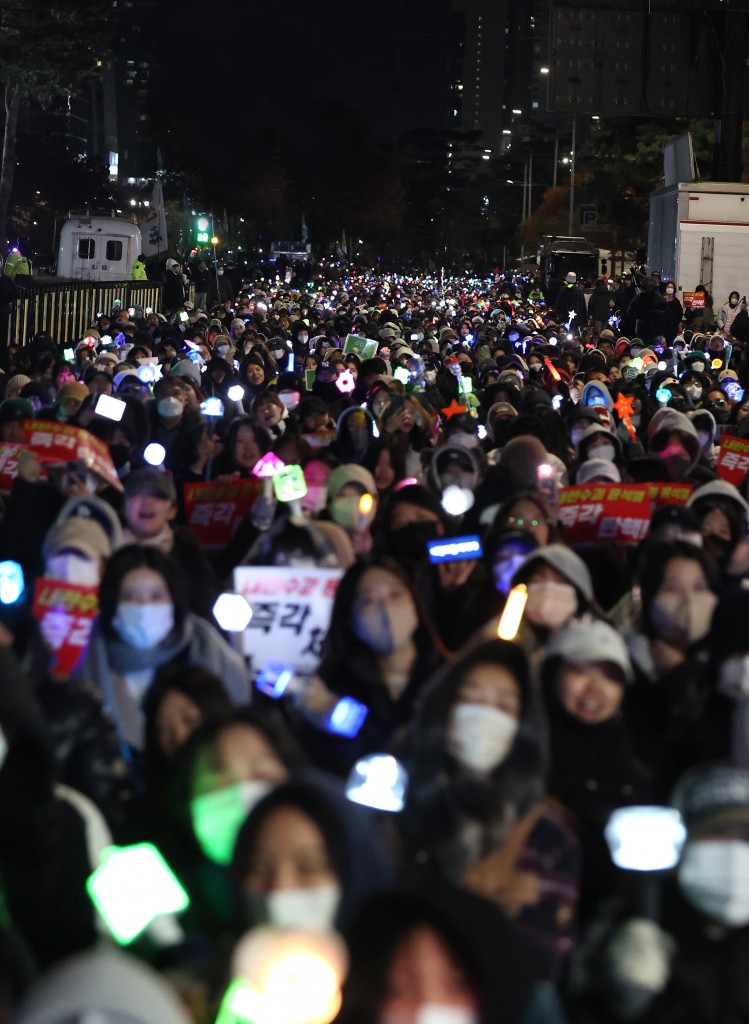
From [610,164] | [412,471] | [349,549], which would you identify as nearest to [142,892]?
[349,549]

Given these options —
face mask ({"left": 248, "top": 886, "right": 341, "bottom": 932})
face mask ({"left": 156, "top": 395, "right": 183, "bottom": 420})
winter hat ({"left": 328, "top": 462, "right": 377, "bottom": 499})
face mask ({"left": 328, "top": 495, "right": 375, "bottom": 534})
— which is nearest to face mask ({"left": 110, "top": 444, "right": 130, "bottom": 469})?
face mask ({"left": 156, "top": 395, "right": 183, "bottom": 420})

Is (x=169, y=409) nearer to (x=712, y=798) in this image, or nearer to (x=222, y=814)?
(x=222, y=814)

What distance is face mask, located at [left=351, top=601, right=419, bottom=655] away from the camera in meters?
6.09

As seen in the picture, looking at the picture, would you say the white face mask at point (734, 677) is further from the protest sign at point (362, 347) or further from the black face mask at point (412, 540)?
the protest sign at point (362, 347)

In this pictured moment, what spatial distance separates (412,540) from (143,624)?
2.55 m

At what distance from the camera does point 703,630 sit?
6395 mm

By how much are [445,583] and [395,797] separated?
2885 mm

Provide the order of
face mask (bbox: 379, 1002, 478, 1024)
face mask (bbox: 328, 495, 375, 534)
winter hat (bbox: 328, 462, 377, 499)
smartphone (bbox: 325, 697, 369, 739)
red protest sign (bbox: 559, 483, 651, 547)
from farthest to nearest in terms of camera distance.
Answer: red protest sign (bbox: 559, 483, 651, 547), winter hat (bbox: 328, 462, 377, 499), face mask (bbox: 328, 495, 375, 534), smartphone (bbox: 325, 697, 369, 739), face mask (bbox: 379, 1002, 478, 1024)

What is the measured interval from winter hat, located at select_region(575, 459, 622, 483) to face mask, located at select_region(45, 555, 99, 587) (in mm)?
3881

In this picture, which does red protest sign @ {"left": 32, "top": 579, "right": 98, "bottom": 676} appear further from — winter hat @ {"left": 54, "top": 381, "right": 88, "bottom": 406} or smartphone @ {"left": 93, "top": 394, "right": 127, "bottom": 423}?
winter hat @ {"left": 54, "top": 381, "right": 88, "bottom": 406}

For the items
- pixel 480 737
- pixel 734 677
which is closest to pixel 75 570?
pixel 734 677

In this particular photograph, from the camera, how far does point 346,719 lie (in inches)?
232

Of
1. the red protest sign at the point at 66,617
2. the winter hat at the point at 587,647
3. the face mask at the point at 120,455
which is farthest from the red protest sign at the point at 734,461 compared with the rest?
the winter hat at the point at 587,647

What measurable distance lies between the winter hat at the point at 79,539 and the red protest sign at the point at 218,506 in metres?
2.30
